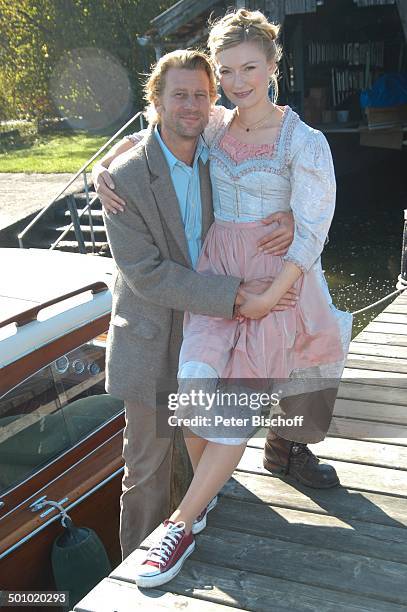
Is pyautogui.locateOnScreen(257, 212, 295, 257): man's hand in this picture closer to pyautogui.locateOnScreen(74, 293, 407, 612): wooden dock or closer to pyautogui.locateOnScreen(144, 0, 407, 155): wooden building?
pyautogui.locateOnScreen(74, 293, 407, 612): wooden dock

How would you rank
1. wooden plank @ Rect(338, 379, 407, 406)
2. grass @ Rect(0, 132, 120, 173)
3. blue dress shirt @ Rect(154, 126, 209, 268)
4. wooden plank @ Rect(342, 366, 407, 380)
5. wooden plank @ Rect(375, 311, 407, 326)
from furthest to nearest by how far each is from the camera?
grass @ Rect(0, 132, 120, 173)
wooden plank @ Rect(375, 311, 407, 326)
wooden plank @ Rect(342, 366, 407, 380)
wooden plank @ Rect(338, 379, 407, 406)
blue dress shirt @ Rect(154, 126, 209, 268)

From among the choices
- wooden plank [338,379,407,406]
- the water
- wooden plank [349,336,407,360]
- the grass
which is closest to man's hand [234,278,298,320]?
wooden plank [338,379,407,406]

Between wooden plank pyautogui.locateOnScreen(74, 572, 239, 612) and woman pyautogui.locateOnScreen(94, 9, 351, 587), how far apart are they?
0.18 ft

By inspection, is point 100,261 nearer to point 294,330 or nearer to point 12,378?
point 12,378

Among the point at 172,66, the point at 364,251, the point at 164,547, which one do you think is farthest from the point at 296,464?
the point at 364,251

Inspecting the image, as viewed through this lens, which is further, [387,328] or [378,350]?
[387,328]

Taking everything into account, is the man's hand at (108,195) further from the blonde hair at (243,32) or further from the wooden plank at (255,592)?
the wooden plank at (255,592)

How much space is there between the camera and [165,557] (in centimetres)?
268

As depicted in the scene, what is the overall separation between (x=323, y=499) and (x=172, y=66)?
1.89 metres

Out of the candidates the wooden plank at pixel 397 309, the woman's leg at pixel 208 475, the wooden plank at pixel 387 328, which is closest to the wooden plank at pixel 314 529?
the woman's leg at pixel 208 475

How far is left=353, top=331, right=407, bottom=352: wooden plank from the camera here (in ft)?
16.8

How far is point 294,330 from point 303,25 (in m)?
15.9

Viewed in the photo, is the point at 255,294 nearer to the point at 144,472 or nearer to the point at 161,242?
the point at 161,242

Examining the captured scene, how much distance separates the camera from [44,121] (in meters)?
25.0
